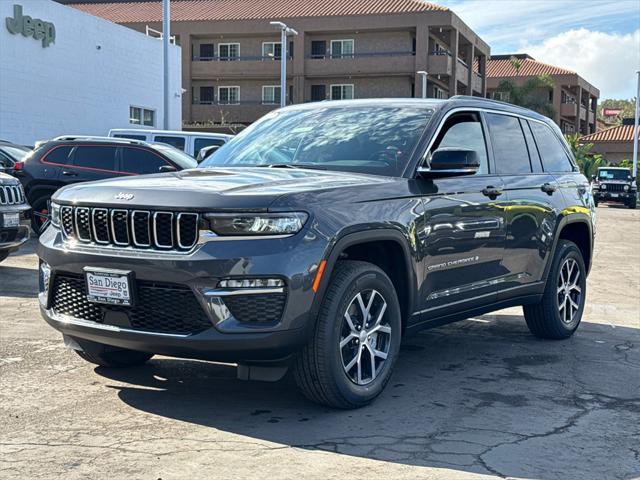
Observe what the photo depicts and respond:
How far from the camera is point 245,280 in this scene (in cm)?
423

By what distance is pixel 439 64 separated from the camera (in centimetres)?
5041

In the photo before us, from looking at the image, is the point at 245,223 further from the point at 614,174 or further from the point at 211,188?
the point at 614,174

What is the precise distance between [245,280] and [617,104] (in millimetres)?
140615

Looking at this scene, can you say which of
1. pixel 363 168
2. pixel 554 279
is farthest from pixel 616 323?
pixel 363 168

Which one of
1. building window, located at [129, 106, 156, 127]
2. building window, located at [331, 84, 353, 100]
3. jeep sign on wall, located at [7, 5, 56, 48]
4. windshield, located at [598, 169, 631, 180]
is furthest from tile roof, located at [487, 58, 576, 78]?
jeep sign on wall, located at [7, 5, 56, 48]

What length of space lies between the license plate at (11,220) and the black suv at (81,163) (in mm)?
4552

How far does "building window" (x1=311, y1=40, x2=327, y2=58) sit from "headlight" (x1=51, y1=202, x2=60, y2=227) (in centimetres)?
5034

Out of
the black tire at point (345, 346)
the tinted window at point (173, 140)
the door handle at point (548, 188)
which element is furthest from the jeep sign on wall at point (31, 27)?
the black tire at point (345, 346)

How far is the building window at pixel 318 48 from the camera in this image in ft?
178

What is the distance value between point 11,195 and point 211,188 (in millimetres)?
6164

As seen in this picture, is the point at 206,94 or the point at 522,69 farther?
the point at 522,69

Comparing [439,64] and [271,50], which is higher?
[271,50]

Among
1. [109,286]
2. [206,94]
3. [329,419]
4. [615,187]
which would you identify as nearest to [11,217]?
[109,286]

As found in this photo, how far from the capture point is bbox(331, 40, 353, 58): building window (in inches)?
2110
